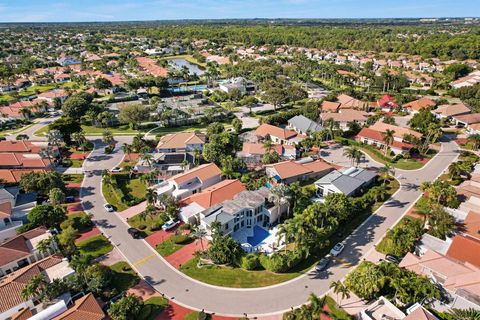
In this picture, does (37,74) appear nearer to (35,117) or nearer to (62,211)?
(35,117)

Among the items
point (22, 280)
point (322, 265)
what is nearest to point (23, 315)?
point (22, 280)

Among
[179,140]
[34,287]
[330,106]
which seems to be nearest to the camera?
[34,287]

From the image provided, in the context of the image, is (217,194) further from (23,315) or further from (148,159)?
(23,315)

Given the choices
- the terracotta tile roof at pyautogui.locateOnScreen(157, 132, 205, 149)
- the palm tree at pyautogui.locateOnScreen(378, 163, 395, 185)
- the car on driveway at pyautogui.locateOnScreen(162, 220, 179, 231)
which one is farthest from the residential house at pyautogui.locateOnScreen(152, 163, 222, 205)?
the palm tree at pyautogui.locateOnScreen(378, 163, 395, 185)

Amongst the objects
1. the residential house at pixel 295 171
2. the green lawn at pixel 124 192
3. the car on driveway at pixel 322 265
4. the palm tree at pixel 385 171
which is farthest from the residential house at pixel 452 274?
the green lawn at pixel 124 192

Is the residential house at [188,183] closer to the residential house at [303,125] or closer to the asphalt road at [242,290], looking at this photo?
the asphalt road at [242,290]

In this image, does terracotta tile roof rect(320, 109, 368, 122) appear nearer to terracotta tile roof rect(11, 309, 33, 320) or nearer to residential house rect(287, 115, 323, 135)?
residential house rect(287, 115, 323, 135)

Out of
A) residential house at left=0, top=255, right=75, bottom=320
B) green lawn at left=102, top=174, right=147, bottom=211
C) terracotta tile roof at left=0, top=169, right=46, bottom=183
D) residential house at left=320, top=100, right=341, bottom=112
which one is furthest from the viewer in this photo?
residential house at left=320, top=100, right=341, bottom=112
